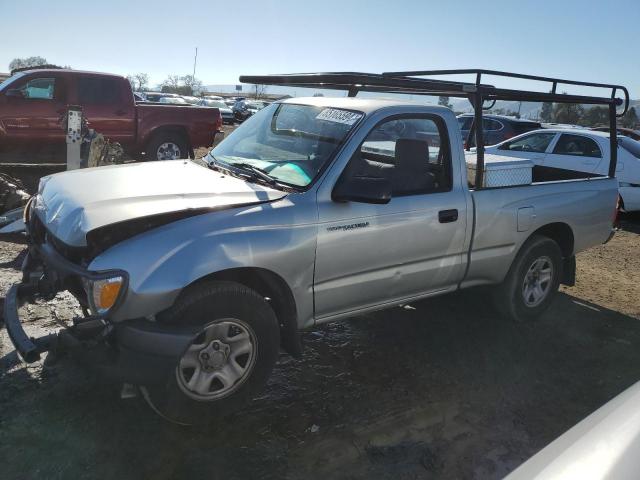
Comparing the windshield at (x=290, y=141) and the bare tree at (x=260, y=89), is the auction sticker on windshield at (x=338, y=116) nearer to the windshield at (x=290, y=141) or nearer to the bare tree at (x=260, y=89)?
the windshield at (x=290, y=141)

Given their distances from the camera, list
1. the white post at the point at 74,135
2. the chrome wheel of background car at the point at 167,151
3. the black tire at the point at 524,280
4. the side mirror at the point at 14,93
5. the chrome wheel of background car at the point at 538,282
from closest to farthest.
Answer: the black tire at the point at 524,280 → the chrome wheel of background car at the point at 538,282 → the white post at the point at 74,135 → the side mirror at the point at 14,93 → the chrome wheel of background car at the point at 167,151

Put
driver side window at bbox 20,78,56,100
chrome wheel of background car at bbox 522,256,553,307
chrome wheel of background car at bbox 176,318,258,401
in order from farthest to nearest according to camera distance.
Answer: driver side window at bbox 20,78,56,100
chrome wheel of background car at bbox 522,256,553,307
chrome wheel of background car at bbox 176,318,258,401

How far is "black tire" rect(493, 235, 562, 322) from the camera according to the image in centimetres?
458

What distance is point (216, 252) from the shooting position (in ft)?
9.12

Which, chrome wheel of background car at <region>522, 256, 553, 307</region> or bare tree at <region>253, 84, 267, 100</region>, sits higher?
bare tree at <region>253, 84, 267, 100</region>

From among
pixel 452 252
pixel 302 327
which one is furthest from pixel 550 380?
pixel 302 327

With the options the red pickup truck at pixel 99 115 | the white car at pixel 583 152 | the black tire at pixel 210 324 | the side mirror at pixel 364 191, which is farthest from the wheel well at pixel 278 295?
the red pickup truck at pixel 99 115

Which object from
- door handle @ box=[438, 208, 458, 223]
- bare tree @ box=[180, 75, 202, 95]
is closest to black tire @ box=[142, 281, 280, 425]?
door handle @ box=[438, 208, 458, 223]

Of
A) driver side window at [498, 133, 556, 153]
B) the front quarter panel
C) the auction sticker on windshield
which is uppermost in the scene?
driver side window at [498, 133, 556, 153]

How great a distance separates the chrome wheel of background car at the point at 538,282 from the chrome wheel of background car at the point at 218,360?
109 inches

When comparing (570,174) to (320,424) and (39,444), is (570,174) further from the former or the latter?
(39,444)

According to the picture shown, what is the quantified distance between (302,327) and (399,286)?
79 centimetres

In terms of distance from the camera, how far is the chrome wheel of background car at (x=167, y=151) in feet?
33.9

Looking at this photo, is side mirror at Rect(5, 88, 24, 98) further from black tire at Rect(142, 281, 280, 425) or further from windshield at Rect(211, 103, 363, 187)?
black tire at Rect(142, 281, 280, 425)
